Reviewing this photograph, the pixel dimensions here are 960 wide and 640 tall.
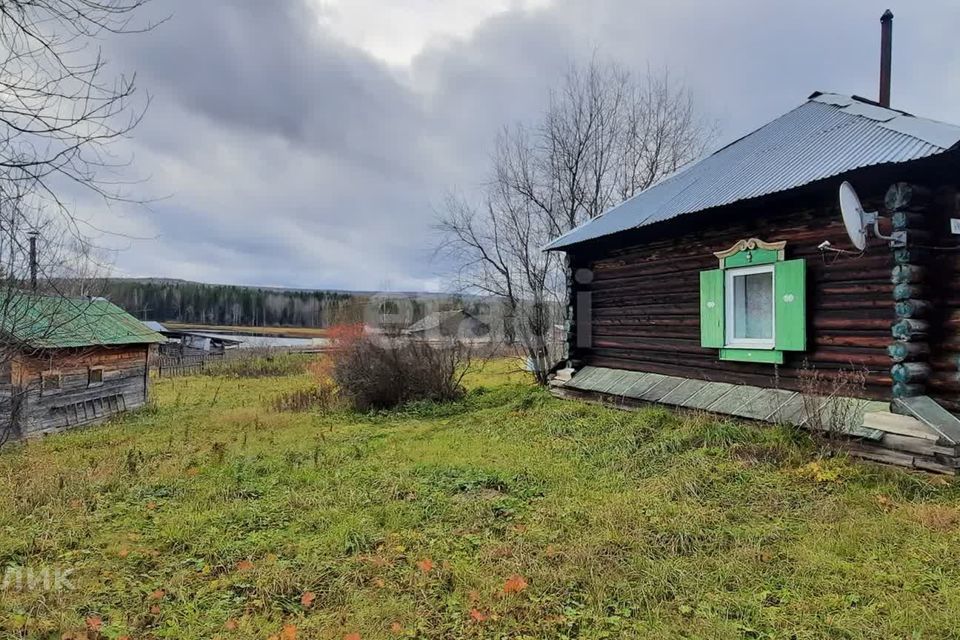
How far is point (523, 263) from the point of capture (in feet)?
66.9

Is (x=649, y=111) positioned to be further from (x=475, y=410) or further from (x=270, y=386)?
(x=270, y=386)

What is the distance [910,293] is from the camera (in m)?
5.95

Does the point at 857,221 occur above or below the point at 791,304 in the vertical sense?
above

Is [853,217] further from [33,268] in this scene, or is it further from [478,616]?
[33,268]

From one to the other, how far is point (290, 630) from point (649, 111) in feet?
67.9

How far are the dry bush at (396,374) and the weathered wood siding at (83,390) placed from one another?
285 inches

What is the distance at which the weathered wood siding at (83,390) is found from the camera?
1402 cm

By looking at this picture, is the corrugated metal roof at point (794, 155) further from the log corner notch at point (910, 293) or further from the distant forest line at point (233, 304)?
the distant forest line at point (233, 304)

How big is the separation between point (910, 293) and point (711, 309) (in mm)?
2681

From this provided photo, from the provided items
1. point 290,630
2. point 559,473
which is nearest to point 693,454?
point 559,473

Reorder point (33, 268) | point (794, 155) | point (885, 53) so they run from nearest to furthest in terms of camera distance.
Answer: point (33, 268) → point (794, 155) → point (885, 53)

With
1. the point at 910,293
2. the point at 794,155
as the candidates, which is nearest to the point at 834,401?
the point at 910,293

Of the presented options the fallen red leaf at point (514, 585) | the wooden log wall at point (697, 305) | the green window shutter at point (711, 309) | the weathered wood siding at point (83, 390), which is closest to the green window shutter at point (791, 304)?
the wooden log wall at point (697, 305)

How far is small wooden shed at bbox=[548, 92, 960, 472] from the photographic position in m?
5.95
